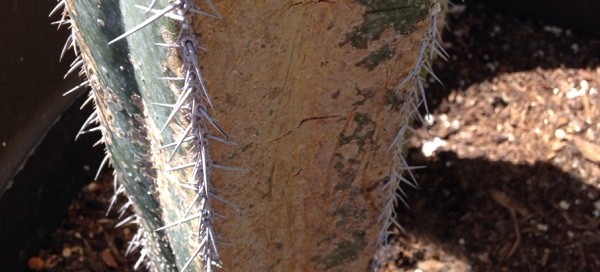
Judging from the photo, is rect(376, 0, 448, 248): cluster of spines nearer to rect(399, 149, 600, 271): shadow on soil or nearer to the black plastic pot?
rect(399, 149, 600, 271): shadow on soil

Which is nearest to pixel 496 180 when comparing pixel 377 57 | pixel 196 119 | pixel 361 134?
pixel 361 134

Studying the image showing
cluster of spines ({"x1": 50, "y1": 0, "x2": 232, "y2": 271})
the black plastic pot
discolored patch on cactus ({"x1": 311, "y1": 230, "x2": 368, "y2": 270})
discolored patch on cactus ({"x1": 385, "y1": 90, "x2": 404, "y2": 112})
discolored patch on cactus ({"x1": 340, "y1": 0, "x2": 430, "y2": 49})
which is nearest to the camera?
cluster of spines ({"x1": 50, "y1": 0, "x2": 232, "y2": 271})

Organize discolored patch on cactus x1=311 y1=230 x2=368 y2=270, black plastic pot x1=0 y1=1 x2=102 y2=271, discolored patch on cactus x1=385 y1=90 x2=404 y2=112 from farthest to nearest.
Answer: black plastic pot x1=0 y1=1 x2=102 y2=271
discolored patch on cactus x1=311 y1=230 x2=368 y2=270
discolored patch on cactus x1=385 y1=90 x2=404 y2=112

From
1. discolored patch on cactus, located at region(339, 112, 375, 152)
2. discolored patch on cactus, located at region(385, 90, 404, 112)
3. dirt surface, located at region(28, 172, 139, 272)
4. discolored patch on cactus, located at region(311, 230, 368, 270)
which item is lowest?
dirt surface, located at region(28, 172, 139, 272)

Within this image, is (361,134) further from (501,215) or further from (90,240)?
(90,240)

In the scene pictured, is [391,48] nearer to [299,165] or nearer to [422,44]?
[422,44]

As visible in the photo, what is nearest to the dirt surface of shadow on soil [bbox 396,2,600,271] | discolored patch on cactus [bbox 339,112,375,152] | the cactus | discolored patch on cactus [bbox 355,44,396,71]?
the cactus

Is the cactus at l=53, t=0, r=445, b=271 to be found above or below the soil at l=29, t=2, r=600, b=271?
above
